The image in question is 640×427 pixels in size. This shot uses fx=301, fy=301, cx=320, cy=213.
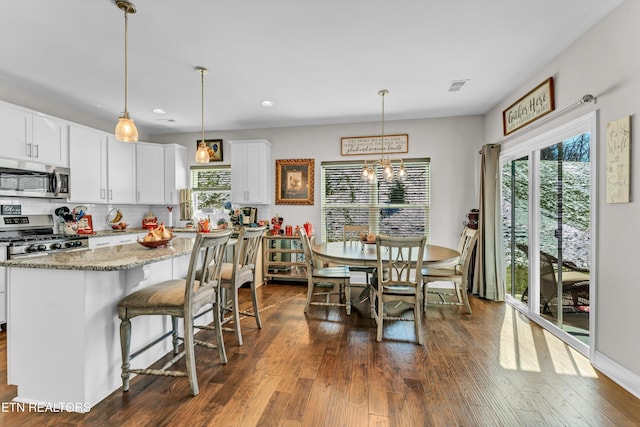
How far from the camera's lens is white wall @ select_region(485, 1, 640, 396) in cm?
201

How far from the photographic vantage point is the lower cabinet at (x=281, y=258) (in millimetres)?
4852

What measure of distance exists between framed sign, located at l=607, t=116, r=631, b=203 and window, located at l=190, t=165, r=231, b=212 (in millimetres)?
4981

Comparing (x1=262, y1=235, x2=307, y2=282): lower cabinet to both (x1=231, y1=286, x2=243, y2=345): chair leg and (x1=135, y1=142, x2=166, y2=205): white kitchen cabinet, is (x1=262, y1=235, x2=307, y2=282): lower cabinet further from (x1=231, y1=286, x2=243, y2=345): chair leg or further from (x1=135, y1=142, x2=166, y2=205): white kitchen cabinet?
(x1=231, y1=286, x2=243, y2=345): chair leg

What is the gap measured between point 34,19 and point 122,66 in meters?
0.79

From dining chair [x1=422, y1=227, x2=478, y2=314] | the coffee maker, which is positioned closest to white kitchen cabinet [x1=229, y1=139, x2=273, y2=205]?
the coffee maker

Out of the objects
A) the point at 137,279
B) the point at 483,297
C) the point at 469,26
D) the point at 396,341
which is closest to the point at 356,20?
the point at 469,26

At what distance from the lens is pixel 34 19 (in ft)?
7.43

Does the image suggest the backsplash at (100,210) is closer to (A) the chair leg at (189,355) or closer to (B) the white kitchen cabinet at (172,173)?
(B) the white kitchen cabinet at (172,173)

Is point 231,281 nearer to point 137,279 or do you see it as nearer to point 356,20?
point 137,279

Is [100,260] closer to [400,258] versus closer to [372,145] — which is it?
[400,258]

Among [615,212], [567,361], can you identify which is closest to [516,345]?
[567,361]

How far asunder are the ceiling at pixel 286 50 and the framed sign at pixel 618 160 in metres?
0.86

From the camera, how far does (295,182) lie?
5.21m

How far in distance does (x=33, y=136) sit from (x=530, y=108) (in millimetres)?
5646
